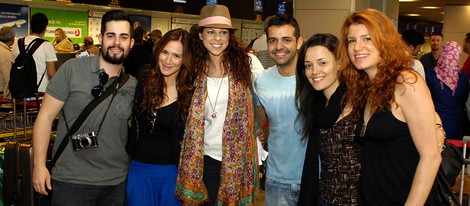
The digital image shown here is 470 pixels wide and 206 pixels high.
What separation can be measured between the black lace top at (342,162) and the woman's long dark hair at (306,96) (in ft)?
0.86

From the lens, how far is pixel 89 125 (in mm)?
3059

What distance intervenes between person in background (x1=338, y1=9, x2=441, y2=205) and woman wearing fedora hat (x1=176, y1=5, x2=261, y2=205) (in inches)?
35.0

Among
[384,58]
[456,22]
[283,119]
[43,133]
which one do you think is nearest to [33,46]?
[43,133]

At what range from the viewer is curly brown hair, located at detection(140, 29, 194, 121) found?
3.21 m

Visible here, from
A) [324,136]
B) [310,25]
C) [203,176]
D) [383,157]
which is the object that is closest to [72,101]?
[203,176]

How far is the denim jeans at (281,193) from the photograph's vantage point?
3.19 meters

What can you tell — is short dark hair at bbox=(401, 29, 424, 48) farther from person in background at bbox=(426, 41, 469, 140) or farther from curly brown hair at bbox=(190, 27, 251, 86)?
curly brown hair at bbox=(190, 27, 251, 86)

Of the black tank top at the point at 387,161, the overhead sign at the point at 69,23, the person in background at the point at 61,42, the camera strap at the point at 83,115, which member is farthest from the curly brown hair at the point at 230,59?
the overhead sign at the point at 69,23

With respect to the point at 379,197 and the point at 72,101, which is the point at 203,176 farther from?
the point at 379,197

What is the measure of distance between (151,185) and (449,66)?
15.2ft

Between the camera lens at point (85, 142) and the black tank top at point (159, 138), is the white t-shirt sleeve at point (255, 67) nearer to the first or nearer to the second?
the black tank top at point (159, 138)

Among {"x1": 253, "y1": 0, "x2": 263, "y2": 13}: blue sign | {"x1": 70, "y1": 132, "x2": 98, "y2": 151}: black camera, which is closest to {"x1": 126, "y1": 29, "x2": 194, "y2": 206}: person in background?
{"x1": 70, "y1": 132, "x2": 98, "y2": 151}: black camera

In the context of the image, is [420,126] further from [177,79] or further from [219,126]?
[177,79]

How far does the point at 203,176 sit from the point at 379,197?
1.24 meters
